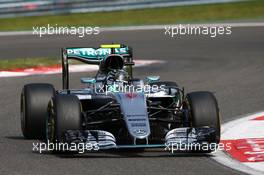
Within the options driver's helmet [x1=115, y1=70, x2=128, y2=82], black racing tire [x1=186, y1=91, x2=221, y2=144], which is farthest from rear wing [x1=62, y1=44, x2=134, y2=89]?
black racing tire [x1=186, y1=91, x2=221, y2=144]

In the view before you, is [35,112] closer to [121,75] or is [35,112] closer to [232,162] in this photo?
[121,75]

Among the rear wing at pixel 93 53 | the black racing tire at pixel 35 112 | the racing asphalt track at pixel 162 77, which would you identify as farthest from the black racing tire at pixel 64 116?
the rear wing at pixel 93 53

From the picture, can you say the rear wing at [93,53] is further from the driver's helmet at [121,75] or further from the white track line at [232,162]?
the white track line at [232,162]

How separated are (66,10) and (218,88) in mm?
18468

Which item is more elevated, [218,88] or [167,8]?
[167,8]

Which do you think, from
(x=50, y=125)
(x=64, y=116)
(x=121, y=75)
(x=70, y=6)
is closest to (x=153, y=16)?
(x=70, y=6)

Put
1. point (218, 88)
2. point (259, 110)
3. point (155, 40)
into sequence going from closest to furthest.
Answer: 1. point (259, 110)
2. point (218, 88)
3. point (155, 40)

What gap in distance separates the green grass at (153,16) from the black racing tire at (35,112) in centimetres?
2065

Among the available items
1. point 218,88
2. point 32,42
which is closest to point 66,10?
point 32,42

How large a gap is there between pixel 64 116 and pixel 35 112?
1.40m

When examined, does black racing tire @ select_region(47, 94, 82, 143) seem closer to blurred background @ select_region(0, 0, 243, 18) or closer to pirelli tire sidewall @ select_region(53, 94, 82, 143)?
pirelli tire sidewall @ select_region(53, 94, 82, 143)

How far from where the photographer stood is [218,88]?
1647cm

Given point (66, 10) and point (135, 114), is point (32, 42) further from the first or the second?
point (135, 114)

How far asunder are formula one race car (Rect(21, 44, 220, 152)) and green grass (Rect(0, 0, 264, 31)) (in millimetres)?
20350
